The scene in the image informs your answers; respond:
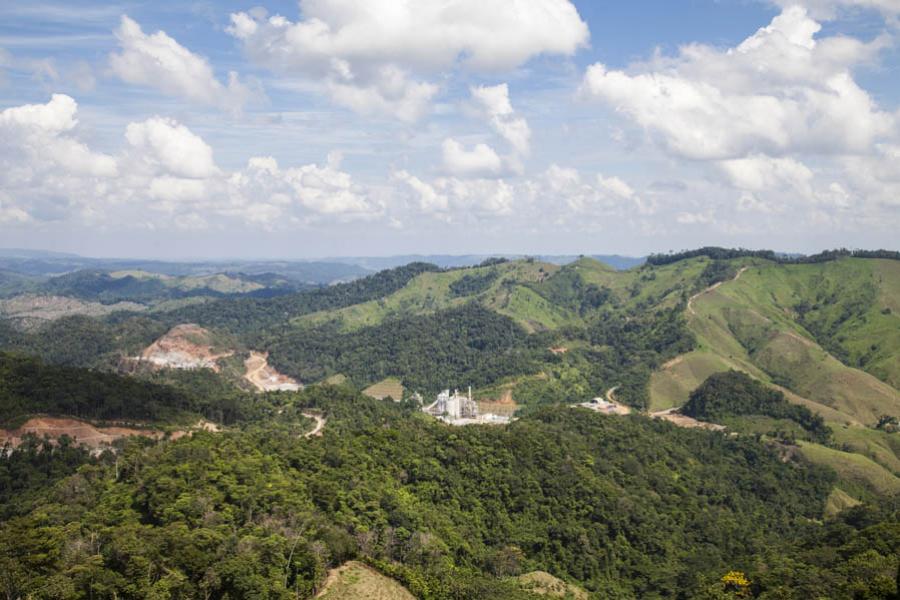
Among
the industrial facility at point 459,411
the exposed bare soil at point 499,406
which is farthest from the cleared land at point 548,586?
the exposed bare soil at point 499,406

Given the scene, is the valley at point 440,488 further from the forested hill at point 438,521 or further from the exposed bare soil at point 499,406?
the exposed bare soil at point 499,406

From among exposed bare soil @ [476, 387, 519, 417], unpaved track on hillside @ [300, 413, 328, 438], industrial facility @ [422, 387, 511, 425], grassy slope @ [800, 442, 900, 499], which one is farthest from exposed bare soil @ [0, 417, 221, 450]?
grassy slope @ [800, 442, 900, 499]

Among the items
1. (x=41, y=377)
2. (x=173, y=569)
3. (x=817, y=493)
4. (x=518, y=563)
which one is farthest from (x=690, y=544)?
(x=41, y=377)

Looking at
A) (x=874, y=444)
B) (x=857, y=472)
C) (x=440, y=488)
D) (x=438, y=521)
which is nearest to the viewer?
(x=438, y=521)

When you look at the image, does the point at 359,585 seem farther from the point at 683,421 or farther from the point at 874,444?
the point at 874,444

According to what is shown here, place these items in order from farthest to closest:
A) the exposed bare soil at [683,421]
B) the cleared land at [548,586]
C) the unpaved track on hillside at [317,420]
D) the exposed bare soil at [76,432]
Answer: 1. the exposed bare soil at [683,421]
2. the unpaved track on hillside at [317,420]
3. the exposed bare soil at [76,432]
4. the cleared land at [548,586]

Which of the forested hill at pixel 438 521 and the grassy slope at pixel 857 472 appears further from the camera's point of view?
the grassy slope at pixel 857 472

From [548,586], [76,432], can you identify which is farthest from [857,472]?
[76,432]

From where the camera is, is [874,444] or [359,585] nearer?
[359,585]
